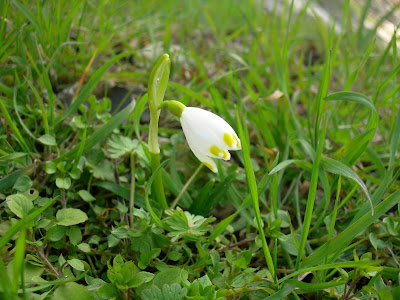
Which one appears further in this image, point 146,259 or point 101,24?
point 101,24

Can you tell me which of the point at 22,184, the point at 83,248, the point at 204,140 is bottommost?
the point at 83,248

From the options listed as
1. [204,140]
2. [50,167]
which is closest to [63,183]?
[50,167]

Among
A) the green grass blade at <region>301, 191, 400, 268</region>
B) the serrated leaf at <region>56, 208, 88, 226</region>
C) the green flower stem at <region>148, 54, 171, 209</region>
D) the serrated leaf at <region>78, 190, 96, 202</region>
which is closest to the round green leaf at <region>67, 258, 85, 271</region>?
the serrated leaf at <region>56, 208, 88, 226</region>

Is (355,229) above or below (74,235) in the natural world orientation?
above

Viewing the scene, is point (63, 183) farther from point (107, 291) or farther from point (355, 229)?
point (355, 229)

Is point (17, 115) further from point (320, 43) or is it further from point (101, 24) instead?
point (320, 43)

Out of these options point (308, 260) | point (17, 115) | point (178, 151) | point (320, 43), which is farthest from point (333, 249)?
point (320, 43)

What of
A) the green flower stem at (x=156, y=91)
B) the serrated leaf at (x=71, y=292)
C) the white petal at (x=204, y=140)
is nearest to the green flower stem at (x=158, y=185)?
the green flower stem at (x=156, y=91)
